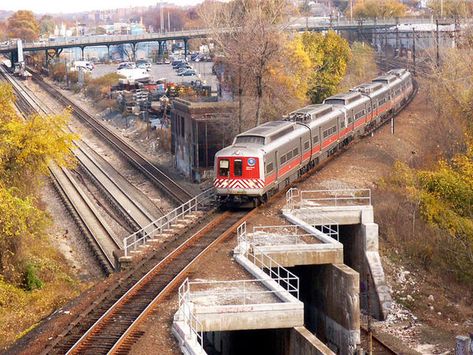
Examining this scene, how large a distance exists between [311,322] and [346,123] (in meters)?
19.4

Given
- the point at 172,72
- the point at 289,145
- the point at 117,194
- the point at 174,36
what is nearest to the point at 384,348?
the point at 289,145

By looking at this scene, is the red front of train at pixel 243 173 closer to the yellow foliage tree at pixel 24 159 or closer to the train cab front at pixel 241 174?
the train cab front at pixel 241 174

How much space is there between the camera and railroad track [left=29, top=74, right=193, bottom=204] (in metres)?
49.4

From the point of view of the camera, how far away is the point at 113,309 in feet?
80.3

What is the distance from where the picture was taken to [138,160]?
61.9 metres

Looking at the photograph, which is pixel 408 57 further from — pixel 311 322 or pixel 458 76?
pixel 311 322

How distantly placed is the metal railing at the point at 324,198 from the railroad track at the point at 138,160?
10.3 meters

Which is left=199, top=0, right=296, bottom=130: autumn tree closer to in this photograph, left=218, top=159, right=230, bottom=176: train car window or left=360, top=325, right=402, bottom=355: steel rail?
left=218, top=159, right=230, bottom=176: train car window

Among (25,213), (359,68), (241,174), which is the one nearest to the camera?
(25,213)

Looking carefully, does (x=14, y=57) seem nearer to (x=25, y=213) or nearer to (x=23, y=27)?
(x=23, y=27)

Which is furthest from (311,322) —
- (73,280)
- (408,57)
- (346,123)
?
(408,57)

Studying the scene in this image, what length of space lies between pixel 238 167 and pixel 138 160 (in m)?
27.6

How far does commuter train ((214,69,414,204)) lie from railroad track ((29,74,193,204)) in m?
8.26

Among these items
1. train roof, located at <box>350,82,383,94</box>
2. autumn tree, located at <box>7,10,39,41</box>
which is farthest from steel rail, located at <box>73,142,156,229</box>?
autumn tree, located at <box>7,10,39,41</box>
